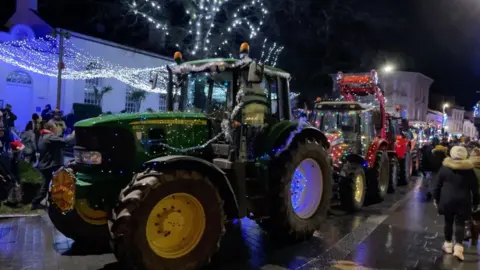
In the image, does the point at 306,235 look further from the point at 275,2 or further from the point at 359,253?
the point at 275,2

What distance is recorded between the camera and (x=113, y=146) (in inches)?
218

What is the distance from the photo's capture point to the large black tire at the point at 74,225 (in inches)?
236

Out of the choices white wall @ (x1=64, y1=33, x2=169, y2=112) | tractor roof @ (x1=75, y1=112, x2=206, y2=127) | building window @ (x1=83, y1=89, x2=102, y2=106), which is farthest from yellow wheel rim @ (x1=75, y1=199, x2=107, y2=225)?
building window @ (x1=83, y1=89, x2=102, y2=106)

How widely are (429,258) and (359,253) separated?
0.99 meters

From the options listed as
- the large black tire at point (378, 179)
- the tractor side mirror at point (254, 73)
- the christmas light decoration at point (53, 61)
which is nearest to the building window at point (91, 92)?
the christmas light decoration at point (53, 61)

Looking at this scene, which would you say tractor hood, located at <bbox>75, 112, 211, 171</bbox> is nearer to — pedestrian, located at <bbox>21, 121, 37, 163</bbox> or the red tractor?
the red tractor

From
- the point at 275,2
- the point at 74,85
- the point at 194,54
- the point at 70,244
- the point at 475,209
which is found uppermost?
the point at 275,2

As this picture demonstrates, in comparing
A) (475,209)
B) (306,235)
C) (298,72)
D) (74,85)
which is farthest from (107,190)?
(298,72)

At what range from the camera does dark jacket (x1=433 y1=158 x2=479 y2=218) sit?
654 centimetres

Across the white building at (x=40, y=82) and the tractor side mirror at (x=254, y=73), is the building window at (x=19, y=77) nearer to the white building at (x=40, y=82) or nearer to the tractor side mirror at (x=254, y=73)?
the white building at (x=40, y=82)

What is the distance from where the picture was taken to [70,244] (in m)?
6.52

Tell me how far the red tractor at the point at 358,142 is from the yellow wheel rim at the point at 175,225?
482 cm

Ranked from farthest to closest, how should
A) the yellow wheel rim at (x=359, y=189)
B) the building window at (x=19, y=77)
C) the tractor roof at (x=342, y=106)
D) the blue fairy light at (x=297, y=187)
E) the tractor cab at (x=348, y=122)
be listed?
the building window at (x=19, y=77), the tractor roof at (x=342, y=106), the tractor cab at (x=348, y=122), the yellow wheel rim at (x=359, y=189), the blue fairy light at (x=297, y=187)

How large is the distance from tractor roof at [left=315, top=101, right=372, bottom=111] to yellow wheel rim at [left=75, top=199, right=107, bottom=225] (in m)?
7.06
